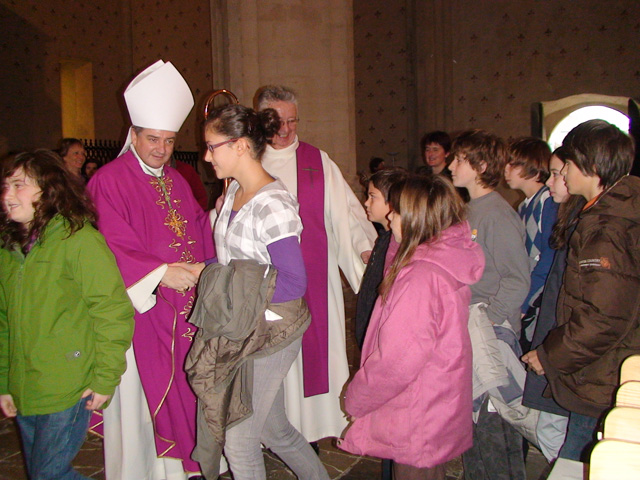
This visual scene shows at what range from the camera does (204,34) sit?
12.1 metres

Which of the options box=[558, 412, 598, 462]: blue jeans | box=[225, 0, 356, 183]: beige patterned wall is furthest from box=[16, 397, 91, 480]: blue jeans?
box=[225, 0, 356, 183]: beige patterned wall

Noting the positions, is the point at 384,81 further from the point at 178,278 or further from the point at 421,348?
the point at 421,348

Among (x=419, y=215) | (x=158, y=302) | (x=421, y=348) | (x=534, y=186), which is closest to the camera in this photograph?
(x=421, y=348)

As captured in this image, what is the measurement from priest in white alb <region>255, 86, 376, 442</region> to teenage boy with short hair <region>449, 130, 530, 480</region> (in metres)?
0.78

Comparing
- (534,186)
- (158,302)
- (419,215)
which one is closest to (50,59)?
(158,302)

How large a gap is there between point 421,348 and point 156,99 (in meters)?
1.64

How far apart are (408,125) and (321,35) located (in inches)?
213

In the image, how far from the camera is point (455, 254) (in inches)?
72.3

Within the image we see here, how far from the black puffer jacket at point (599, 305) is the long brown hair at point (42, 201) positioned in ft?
5.36

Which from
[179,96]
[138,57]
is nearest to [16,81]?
[138,57]

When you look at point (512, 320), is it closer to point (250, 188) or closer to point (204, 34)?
point (250, 188)

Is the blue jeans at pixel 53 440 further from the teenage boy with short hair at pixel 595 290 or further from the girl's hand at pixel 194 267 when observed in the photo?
the teenage boy with short hair at pixel 595 290

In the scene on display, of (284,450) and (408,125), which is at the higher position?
(408,125)

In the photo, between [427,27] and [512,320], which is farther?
[427,27]
